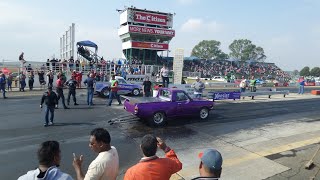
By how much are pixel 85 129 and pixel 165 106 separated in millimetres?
3200

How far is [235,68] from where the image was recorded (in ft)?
241

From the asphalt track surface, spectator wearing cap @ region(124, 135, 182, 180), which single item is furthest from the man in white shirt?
the asphalt track surface

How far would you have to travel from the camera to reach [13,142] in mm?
9094

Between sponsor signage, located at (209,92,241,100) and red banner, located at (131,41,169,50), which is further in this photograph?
red banner, located at (131,41,169,50)

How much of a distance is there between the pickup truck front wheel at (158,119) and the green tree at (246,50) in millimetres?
127281

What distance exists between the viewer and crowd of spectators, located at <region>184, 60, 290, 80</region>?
64.4 m

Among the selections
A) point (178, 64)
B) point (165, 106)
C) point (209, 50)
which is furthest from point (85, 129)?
point (209, 50)

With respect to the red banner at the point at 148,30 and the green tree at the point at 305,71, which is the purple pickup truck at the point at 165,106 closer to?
the red banner at the point at 148,30

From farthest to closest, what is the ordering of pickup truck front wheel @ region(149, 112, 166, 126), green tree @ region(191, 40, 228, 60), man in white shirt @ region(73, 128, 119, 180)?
green tree @ region(191, 40, 228, 60) < pickup truck front wheel @ region(149, 112, 166, 126) < man in white shirt @ region(73, 128, 119, 180)

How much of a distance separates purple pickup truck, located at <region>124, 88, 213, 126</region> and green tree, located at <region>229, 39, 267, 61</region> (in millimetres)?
125887

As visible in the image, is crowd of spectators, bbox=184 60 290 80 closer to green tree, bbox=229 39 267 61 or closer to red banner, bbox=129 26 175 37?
red banner, bbox=129 26 175 37

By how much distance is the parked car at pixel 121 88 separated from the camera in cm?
1948

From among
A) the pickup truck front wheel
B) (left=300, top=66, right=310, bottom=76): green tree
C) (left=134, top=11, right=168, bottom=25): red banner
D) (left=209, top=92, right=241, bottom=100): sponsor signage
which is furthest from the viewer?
(left=300, top=66, right=310, bottom=76): green tree

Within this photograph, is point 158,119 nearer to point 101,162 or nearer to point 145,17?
point 101,162
